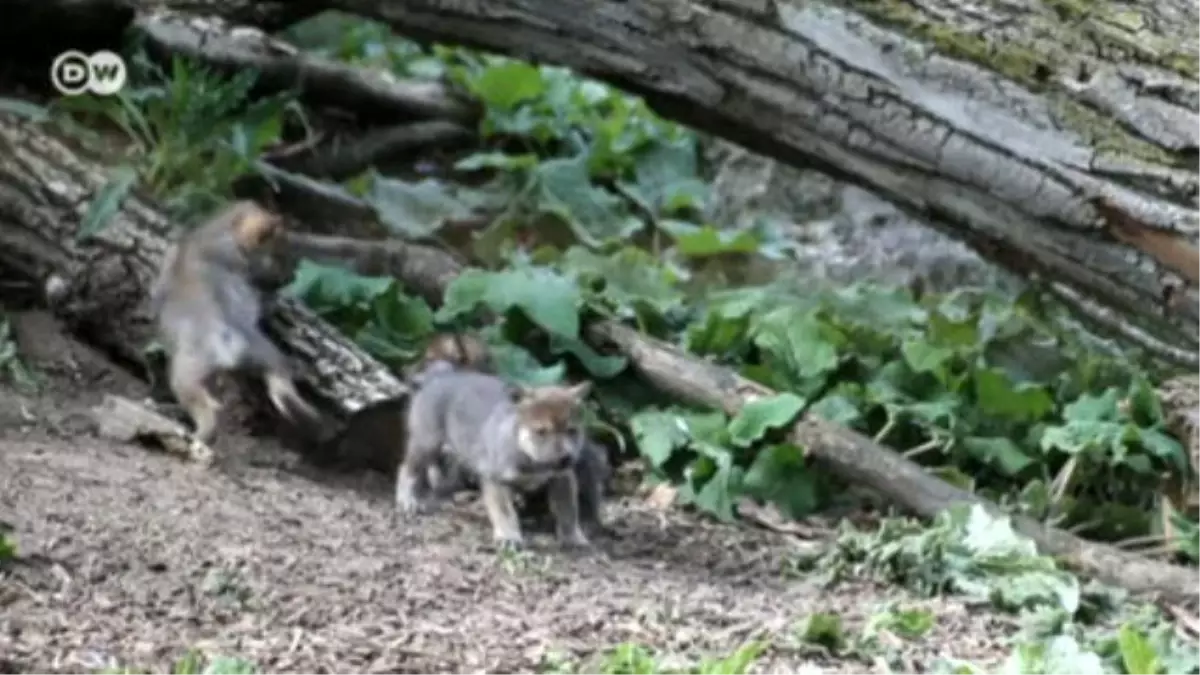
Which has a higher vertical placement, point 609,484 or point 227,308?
point 227,308

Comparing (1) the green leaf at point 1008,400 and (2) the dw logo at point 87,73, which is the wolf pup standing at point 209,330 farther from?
(1) the green leaf at point 1008,400

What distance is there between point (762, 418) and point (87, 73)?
3524mm

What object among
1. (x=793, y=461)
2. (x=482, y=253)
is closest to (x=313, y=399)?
(x=793, y=461)

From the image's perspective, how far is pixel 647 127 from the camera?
10406 mm

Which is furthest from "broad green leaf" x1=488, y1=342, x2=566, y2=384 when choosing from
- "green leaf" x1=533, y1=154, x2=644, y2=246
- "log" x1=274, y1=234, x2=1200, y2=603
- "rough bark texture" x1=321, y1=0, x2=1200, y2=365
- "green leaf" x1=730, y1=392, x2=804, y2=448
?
"green leaf" x1=533, y1=154, x2=644, y2=246

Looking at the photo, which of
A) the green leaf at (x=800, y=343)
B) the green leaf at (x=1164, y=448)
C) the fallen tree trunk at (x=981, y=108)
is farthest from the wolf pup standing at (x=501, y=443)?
the green leaf at (x=1164, y=448)

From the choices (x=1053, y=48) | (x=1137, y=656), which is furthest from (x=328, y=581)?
(x=1053, y=48)

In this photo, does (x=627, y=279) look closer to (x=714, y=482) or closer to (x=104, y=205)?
(x=714, y=482)

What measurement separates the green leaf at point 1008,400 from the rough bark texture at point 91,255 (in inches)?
76.7

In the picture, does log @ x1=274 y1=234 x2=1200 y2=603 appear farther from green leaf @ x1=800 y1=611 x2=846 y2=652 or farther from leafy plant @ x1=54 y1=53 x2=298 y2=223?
green leaf @ x1=800 y1=611 x2=846 y2=652

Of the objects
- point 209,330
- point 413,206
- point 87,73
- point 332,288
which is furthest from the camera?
point 413,206

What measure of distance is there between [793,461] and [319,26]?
15.6 feet

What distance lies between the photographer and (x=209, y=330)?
6.54 metres

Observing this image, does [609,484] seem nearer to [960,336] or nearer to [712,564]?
[712,564]
